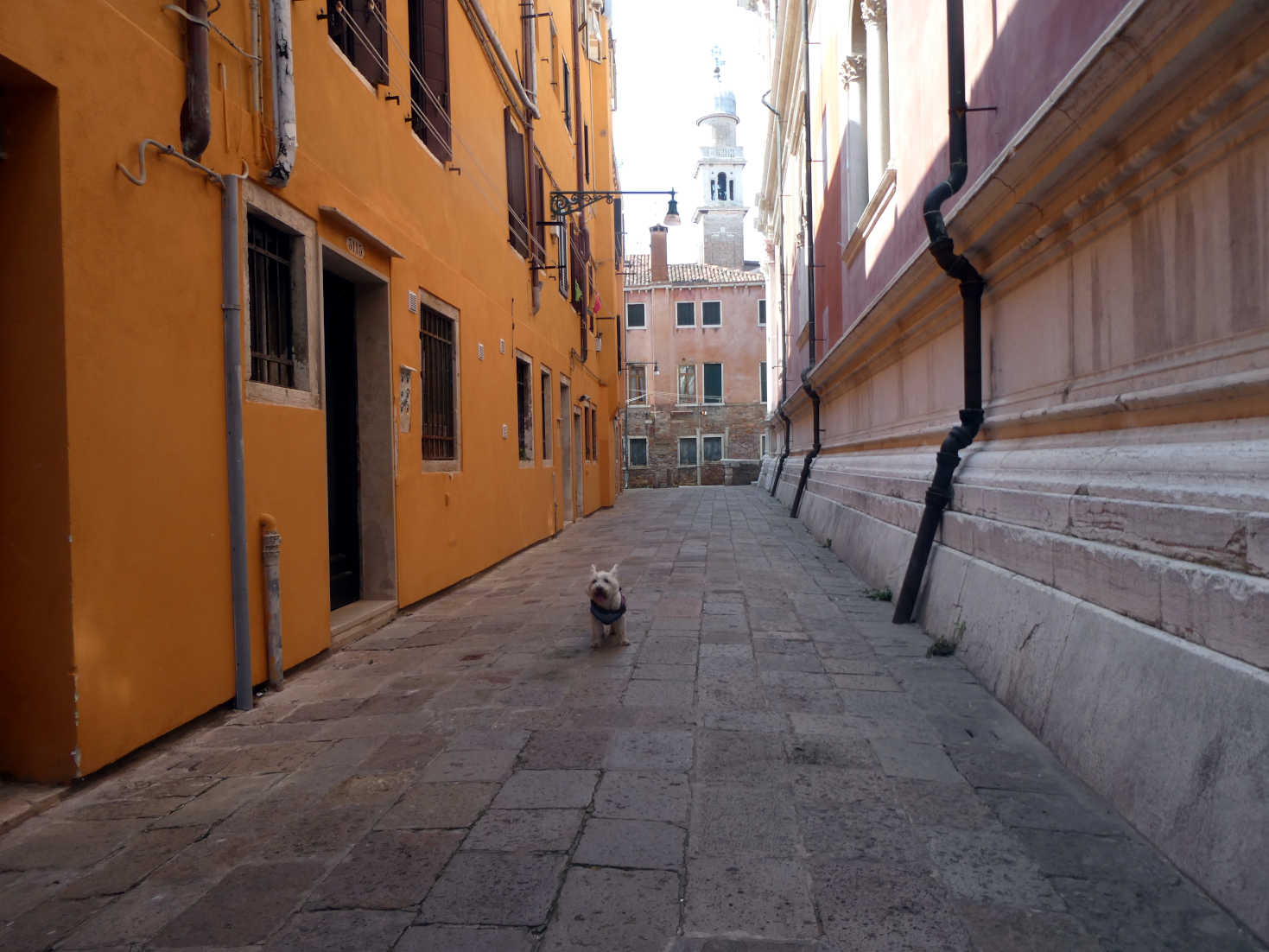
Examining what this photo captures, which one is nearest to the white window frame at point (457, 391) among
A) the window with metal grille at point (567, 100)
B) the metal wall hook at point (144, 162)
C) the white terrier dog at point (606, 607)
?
the white terrier dog at point (606, 607)

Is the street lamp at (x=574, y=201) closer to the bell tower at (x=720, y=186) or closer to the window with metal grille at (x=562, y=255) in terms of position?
the window with metal grille at (x=562, y=255)

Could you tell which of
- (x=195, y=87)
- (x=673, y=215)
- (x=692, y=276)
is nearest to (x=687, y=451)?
(x=692, y=276)

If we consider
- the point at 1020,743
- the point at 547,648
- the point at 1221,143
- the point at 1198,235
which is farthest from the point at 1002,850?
the point at 547,648

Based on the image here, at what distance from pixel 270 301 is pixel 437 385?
9.44ft

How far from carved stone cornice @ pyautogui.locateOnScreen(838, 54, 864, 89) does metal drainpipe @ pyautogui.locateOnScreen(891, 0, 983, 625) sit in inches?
195

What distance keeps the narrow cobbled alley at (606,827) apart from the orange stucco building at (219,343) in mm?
496

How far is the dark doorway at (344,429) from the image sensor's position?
6477 mm

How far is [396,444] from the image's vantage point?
6492 mm

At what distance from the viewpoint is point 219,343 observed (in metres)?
4.15

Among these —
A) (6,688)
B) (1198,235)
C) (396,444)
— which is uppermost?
(1198,235)

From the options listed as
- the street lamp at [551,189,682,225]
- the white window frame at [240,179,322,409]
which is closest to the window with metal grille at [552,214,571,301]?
the street lamp at [551,189,682,225]

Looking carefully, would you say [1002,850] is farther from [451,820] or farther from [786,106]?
[786,106]

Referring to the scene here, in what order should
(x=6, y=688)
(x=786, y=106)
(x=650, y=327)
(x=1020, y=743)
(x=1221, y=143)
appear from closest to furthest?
(x=1221, y=143)
(x=6, y=688)
(x=1020, y=743)
(x=786, y=106)
(x=650, y=327)

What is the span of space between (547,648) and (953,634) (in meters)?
2.34
